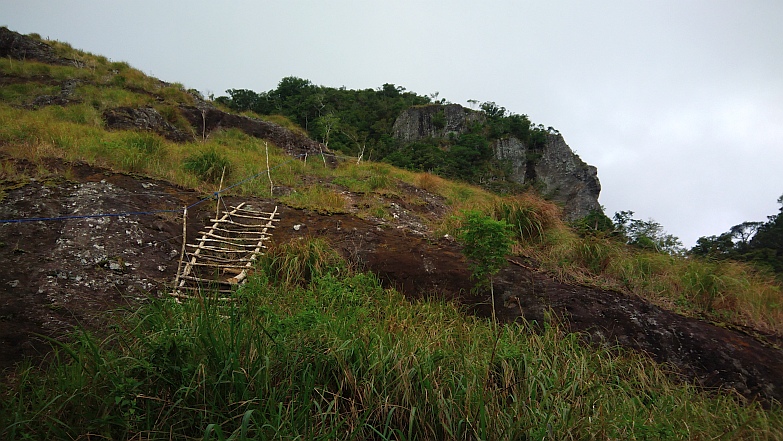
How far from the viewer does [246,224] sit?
6812 mm

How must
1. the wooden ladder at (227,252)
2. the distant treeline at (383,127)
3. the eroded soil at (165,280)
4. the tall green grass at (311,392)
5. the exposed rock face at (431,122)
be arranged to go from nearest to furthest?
the tall green grass at (311,392) → the eroded soil at (165,280) → the wooden ladder at (227,252) → the distant treeline at (383,127) → the exposed rock face at (431,122)

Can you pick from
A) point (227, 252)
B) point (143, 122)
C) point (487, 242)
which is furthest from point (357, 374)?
point (143, 122)

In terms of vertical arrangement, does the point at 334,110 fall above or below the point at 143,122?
above

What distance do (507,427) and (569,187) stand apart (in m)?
42.6

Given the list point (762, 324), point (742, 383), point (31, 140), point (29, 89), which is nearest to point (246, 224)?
point (31, 140)

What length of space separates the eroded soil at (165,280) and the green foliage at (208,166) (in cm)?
163

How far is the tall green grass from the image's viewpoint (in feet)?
6.90

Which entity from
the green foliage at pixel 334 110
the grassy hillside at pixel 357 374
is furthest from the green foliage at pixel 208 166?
the green foliage at pixel 334 110

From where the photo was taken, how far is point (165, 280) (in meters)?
4.58

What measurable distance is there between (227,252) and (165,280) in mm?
1090

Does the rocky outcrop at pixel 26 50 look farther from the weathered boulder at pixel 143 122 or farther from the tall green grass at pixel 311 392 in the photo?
the tall green grass at pixel 311 392

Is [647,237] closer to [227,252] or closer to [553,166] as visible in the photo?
[227,252]

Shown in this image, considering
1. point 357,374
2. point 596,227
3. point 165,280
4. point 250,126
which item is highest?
point 596,227

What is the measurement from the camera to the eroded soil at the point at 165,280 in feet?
11.9
